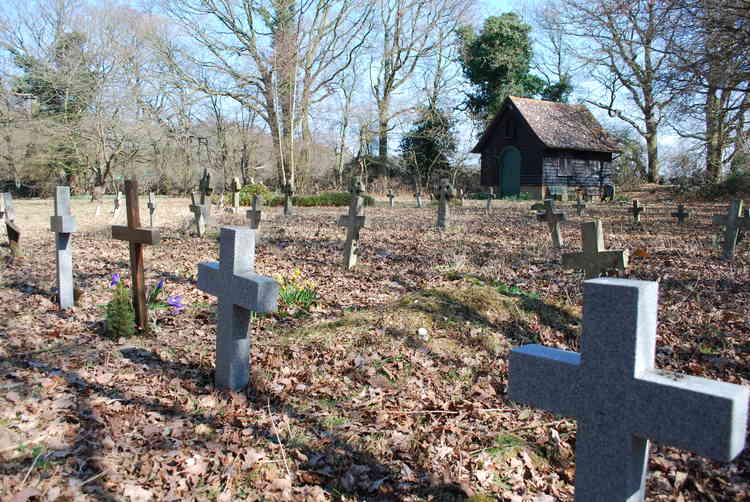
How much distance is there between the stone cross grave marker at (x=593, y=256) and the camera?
5.36m

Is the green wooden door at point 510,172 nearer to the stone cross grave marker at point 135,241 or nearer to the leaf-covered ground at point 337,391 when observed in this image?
the leaf-covered ground at point 337,391

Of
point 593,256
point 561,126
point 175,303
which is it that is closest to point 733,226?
point 593,256

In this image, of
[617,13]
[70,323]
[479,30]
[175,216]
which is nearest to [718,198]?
[617,13]

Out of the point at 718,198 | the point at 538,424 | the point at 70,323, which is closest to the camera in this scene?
the point at 538,424

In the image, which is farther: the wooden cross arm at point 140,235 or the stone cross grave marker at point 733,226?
the stone cross grave marker at point 733,226

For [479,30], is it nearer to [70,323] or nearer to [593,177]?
[593,177]

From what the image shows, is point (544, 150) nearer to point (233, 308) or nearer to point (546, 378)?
point (233, 308)

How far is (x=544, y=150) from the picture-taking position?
27672mm

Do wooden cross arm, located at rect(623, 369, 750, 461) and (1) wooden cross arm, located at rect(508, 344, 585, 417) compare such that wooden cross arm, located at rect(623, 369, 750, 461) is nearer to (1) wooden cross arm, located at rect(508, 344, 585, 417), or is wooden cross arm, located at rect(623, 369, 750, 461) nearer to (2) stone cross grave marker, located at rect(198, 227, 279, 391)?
(1) wooden cross arm, located at rect(508, 344, 585, 417)

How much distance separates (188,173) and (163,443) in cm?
2975

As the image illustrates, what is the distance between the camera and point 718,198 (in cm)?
2155

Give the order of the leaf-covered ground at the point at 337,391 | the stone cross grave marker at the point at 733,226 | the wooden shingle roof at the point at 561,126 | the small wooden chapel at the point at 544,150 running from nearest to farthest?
the leaf-covered ground at the point at 337,391
the stone cross grave marker at the point at 733,226
the small wooden chapel at the point at 544,150
the wooden shingle roof at the point at 561,126

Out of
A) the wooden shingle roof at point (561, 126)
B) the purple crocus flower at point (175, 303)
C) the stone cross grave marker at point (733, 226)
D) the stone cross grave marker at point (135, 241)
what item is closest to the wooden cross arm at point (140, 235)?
the stone cross grave marker at point (135, 241)

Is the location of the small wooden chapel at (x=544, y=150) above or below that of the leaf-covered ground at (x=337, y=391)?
above
